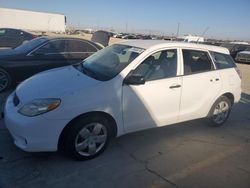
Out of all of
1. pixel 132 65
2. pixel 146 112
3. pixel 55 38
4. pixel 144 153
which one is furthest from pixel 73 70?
pixel 55 38

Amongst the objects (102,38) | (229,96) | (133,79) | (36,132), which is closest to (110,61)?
(133,79)

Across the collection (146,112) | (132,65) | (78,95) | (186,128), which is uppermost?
(132,65)

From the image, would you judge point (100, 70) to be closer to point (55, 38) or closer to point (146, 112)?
point (146, 112)

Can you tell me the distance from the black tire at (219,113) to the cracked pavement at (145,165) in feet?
1.62

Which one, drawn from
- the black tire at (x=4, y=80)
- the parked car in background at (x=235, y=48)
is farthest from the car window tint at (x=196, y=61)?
the parked car in background at (x=235, y=48)

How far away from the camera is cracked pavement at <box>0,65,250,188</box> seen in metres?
3.43

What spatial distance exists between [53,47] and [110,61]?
3641 mm

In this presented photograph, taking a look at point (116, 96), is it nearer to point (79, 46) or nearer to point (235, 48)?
point (79, 46)

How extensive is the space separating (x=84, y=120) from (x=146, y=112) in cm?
105

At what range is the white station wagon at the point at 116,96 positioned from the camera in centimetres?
350

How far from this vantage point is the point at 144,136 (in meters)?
4.85

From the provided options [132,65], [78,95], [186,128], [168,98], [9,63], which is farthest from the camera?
[9,63]

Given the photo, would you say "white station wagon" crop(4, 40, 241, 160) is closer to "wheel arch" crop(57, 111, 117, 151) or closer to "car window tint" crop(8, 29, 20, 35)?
"wheel arch" crop(57, 111, 117, 151)

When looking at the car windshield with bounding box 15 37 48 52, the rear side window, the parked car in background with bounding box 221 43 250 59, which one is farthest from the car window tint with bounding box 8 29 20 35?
the parked car in background with bounding box 221 43 250 59
